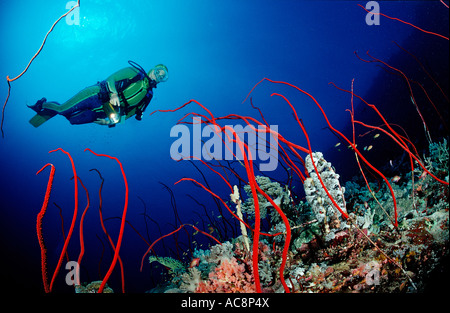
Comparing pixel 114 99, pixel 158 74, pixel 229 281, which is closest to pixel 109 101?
pixel 114 99

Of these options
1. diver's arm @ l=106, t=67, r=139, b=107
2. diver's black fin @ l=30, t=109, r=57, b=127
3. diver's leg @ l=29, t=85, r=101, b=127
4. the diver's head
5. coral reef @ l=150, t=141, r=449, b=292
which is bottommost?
coral reef @ l=150, t=141, r=449, b=292

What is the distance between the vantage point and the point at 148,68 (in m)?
21.5

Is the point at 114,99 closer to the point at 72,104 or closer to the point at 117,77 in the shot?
the point at 117,77

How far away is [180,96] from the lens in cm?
2750

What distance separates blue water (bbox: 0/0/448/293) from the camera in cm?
1323

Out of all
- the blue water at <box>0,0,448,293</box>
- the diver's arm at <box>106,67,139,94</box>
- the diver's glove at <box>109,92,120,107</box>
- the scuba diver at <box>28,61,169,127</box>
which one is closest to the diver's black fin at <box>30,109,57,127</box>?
the scuba diver at <box>28,61,169,127</box>

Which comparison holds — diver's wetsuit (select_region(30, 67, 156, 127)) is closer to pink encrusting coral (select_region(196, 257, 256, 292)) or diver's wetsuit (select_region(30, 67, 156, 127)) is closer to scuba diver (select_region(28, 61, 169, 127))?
scuba diver (select_region(28, 61, 169, 127))

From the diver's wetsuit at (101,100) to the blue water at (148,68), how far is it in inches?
164

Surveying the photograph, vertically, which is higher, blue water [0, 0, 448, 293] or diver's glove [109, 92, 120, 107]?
blue water [0, 0, 448, 293]

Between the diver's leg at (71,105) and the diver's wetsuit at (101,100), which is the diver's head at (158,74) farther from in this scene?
the diver's leg at (71,105)

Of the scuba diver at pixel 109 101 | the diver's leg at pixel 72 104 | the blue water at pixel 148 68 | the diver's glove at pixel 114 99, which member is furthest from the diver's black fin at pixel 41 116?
the blue water at pixel 148 68

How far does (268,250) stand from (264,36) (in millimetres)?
28282

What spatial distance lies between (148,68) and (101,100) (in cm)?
1858
